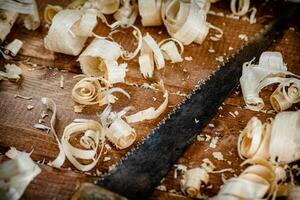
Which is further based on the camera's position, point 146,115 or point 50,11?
point 50,11

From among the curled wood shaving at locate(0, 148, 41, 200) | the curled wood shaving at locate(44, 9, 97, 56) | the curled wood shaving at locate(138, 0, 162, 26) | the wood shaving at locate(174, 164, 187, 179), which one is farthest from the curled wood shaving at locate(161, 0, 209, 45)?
the curled wood shaving at locate(0, 148, 41, 200)

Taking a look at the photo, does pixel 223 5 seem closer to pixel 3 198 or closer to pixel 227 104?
pixel 227 104

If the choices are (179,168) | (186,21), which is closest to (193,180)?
(179,168)

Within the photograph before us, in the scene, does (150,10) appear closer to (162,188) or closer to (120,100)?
(120,100)

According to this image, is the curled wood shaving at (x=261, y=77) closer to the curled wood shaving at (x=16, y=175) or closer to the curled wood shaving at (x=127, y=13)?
the curled wood shaving at (x=127, y=13)

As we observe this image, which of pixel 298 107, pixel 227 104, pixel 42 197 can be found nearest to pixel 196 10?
pixel 227 104

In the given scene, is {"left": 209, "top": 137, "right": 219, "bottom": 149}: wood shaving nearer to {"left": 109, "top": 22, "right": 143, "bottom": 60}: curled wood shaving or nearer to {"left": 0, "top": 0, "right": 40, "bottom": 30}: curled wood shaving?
{"left": 109, "top": 22, "right": 143, "bottom": 60}: curled wood shaving
